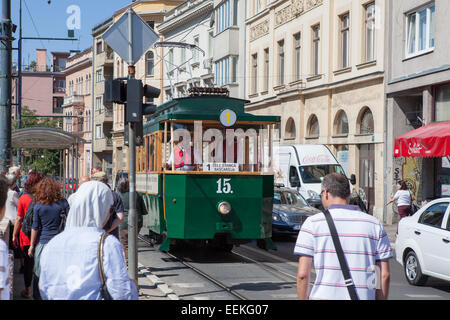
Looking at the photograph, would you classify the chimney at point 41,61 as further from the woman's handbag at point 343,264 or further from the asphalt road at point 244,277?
the woman's handbag at point 343,264

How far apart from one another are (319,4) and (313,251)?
29.0m

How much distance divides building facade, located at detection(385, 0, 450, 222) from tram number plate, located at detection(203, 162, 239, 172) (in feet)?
35.7

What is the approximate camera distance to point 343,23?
31.1 meters

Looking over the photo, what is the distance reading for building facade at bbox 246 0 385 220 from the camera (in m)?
27.9

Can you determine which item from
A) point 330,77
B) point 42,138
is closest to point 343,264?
point 42,138

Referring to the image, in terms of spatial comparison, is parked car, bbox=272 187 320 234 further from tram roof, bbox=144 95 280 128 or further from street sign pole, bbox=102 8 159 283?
street sign pole, bbox=102 8 159 283

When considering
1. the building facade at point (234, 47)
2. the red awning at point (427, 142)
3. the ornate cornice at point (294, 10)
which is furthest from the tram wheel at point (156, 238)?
the building facade at point (234, 47)

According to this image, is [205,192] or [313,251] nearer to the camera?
[313,251]

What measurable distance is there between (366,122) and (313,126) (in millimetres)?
5461

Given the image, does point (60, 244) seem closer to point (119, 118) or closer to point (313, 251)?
point (313, 251)

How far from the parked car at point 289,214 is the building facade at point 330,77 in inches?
288

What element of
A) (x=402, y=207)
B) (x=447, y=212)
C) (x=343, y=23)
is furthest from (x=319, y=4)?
(x=447, y=212)

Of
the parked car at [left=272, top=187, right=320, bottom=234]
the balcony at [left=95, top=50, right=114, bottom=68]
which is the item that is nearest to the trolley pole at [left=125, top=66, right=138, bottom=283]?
the parked car at [left=272, top=187, right=320, bottom=234]

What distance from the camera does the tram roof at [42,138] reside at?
20.9 metres
